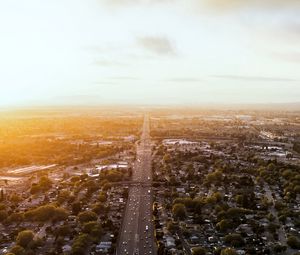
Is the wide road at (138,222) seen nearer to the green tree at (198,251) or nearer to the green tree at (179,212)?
the green tree at (179,212)

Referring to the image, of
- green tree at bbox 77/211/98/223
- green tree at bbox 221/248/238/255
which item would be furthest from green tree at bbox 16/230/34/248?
green tree at bbox 221/248/238/255

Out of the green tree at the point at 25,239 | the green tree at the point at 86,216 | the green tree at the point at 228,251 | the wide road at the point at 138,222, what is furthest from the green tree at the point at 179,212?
the green tree at the point at 25,239

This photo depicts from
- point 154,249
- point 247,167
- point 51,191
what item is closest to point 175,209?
point 154,249

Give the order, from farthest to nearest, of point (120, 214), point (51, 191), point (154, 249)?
point (51, 191)
point (120, 214)
point (154, 249)

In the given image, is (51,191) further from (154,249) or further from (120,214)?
(154,249)

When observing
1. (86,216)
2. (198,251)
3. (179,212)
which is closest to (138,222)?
(179,212)

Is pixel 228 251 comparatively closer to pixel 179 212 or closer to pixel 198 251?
pixel 198 251

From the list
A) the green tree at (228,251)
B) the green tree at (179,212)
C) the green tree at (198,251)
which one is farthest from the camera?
the green tree at (179,212)

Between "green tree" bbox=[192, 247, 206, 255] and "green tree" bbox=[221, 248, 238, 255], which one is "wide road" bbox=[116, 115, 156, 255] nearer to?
"green tree" bbox=[192, 247, 206, 255]
